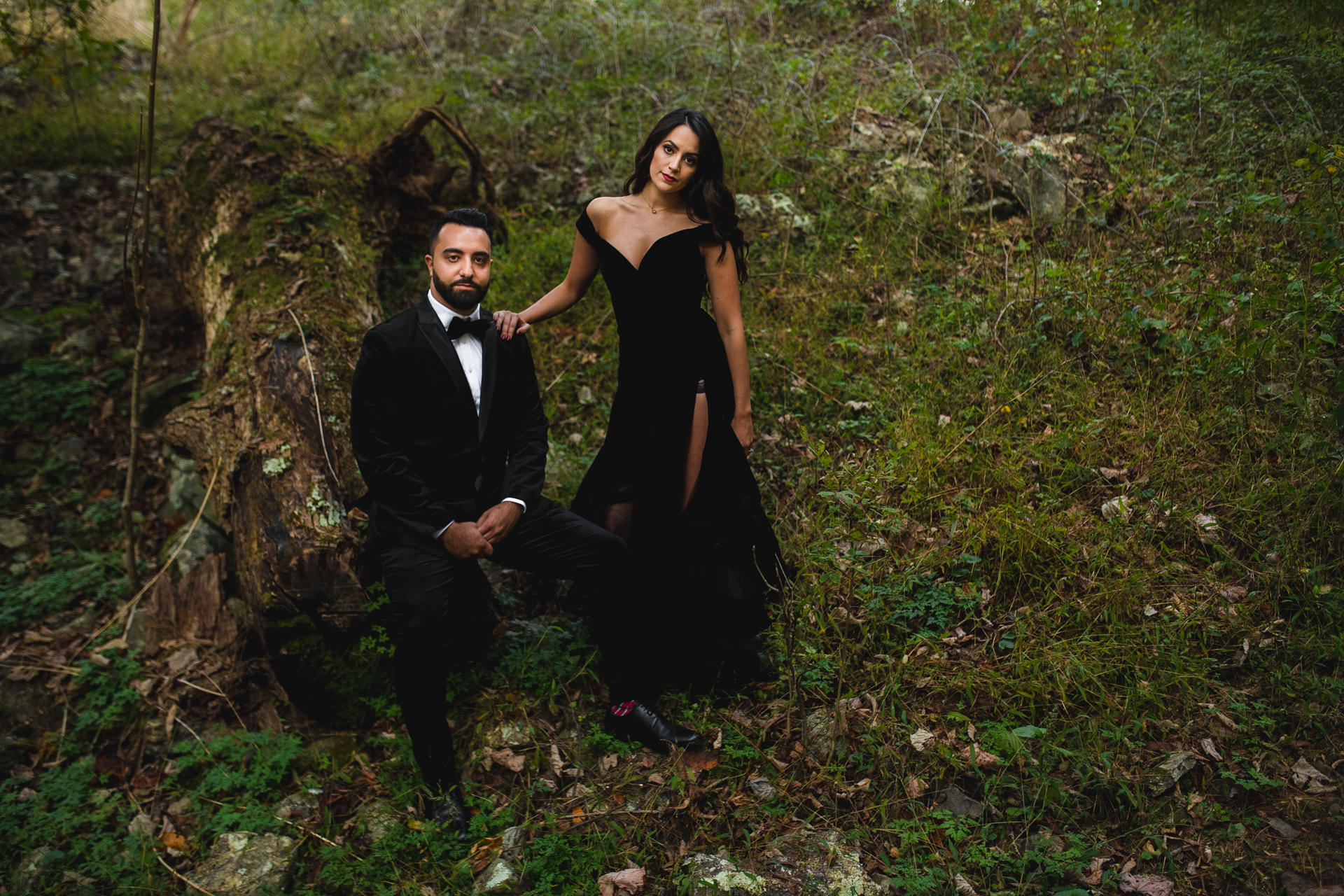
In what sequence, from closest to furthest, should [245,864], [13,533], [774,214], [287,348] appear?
[245,864] → [287,348] → [13,533] → [774,214]

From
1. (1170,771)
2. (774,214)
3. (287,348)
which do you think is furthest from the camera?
(774,214)

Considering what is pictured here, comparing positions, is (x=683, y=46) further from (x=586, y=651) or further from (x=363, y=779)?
(x=363, y=779)

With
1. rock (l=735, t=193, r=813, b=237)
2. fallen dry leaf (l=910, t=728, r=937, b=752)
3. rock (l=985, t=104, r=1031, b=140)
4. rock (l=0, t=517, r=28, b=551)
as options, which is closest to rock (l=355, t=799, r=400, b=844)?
fallen dry leaf (l=910, t=728, r=937, b=752)

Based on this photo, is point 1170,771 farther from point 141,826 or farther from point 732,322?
point 141,826

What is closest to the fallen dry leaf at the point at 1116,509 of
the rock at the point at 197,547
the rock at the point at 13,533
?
the rock at the point at 197,547

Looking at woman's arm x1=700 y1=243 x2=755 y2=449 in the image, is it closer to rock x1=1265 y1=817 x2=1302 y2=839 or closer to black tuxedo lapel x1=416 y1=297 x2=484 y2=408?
black tuxedo lapel x1=416 y1=297 x2=484 y2=408

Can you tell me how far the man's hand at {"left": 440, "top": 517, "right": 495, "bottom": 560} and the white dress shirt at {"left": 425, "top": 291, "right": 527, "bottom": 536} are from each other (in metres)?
0.20

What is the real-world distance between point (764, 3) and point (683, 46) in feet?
3.66

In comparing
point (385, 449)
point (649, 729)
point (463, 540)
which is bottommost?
point (649, 729)

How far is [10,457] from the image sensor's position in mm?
5277

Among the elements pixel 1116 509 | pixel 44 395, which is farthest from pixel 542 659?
pixel 44 395

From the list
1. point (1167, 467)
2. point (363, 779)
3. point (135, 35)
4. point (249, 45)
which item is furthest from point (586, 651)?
point (135, 35)

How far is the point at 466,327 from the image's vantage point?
3250 millimetres

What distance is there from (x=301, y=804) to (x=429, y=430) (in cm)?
174
